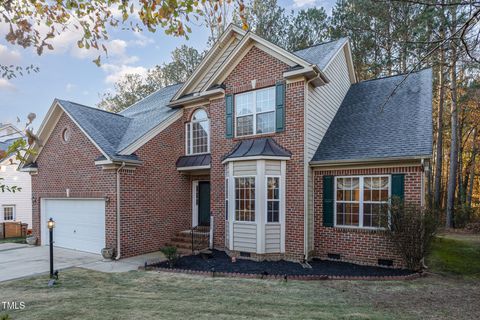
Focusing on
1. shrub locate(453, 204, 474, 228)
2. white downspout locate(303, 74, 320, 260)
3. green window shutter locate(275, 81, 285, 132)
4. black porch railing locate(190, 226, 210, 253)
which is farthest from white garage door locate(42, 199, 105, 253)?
shrub locate(453, 204, 474, 228)

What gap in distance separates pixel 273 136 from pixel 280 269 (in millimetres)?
4176

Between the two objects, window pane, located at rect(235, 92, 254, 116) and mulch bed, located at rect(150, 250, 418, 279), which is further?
window pane, located at rect(235, 92, 254, 116)

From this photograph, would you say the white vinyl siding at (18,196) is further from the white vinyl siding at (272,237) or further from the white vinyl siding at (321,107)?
the white vinyl siding at (321,107)

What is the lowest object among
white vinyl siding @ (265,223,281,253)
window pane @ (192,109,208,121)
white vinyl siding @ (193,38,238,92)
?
white vinyl siding @ (265,223,281,253)

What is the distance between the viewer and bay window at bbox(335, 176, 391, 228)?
346 inches

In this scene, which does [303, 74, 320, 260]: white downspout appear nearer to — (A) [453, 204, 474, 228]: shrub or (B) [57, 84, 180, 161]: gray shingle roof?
(B) [57, 84, 180, 161]: gray shingle roof

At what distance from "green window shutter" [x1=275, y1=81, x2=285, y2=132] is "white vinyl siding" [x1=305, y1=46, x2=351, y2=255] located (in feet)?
2.58

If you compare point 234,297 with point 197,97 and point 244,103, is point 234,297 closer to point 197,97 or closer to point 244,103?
point 244,103

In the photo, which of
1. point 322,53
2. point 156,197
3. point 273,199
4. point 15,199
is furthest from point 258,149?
point 15,199

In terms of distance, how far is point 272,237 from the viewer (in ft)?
31.1

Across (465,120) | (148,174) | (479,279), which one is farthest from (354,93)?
(465,120)

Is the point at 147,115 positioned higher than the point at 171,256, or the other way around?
the point at 147,115

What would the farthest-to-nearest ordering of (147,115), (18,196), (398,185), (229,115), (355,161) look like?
(18,196), (147,115), (229,115), (355,161), (398,185)

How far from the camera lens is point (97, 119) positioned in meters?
12.4
